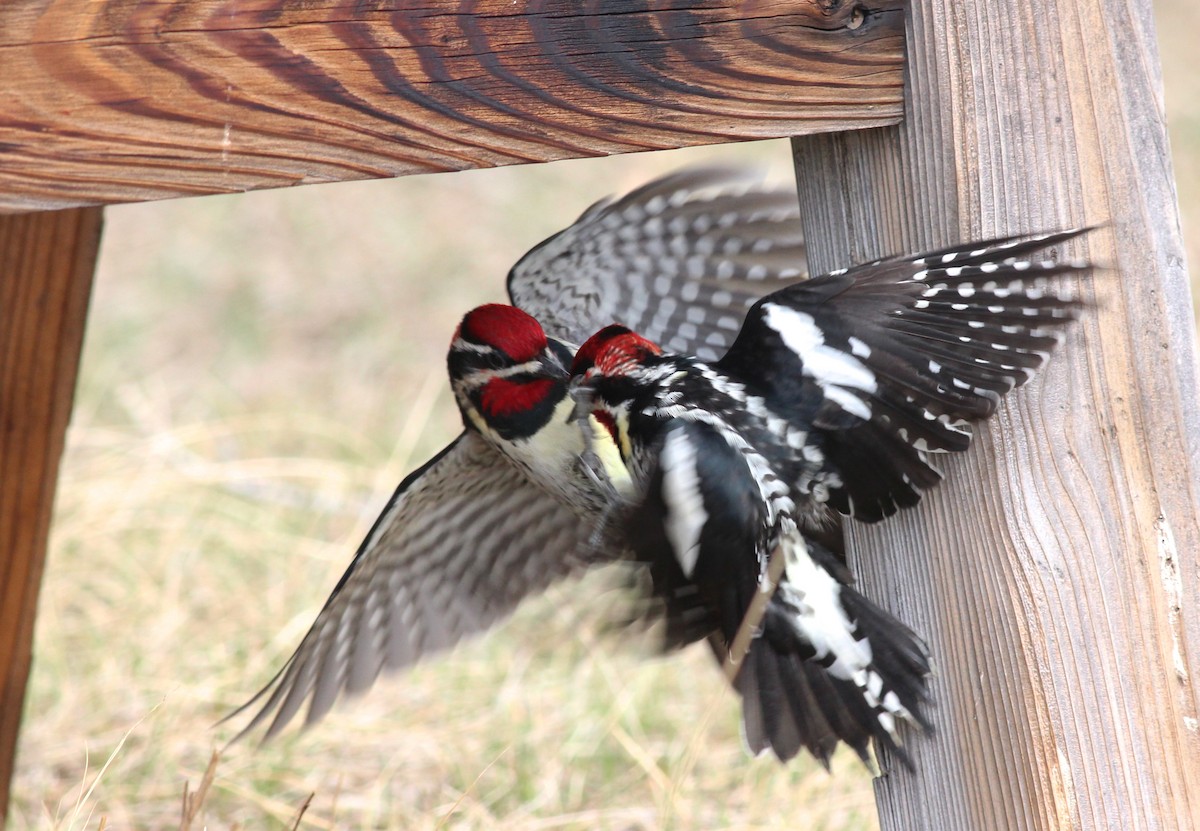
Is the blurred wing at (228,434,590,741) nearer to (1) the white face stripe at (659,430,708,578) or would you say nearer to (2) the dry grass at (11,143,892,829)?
(2) the dry grass at (11,143,892,829)

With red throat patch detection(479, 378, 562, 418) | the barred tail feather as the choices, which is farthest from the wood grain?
red throat patch detection(479, 378, 562, 418)

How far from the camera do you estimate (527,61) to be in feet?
4.43

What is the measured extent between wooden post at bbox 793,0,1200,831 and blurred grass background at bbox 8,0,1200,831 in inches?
21.7

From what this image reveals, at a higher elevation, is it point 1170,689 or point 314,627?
point 314,627

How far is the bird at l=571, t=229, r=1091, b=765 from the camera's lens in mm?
1423

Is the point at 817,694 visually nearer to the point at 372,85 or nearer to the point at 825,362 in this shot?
the point at 825,362

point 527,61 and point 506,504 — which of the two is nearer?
point 527,61

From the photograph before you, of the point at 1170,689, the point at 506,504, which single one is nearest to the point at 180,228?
the point at 506,504

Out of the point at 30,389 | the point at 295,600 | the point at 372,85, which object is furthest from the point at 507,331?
the point at 295,600

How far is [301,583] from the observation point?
398 cm

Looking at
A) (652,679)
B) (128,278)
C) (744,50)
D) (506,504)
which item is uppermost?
(128,278)

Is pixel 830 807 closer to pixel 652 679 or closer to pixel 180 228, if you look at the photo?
pixel 652 679

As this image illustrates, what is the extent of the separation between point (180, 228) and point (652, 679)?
469 centimetres

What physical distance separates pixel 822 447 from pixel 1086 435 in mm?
349
